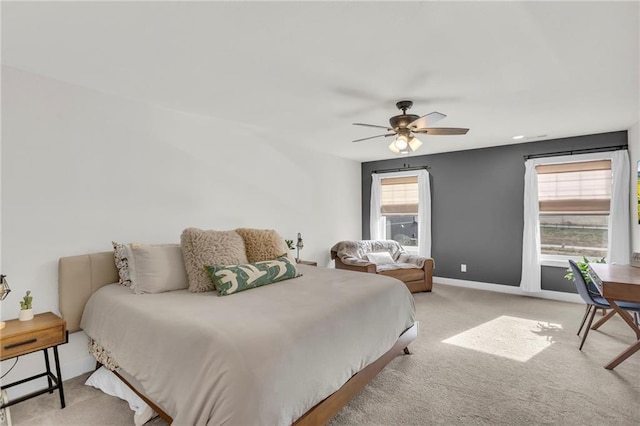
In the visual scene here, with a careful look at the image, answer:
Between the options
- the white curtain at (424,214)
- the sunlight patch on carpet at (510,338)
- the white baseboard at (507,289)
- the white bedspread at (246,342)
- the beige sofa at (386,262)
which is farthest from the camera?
the white curtain at (424,214)

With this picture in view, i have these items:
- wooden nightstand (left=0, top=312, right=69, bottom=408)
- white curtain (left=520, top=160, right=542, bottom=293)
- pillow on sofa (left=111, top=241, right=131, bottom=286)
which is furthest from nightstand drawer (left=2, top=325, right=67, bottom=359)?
white curtain (left=520, top=160, right=542, bottom=293)

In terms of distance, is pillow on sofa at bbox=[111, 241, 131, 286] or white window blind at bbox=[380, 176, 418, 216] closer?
pillow on sofa at bbox=[111, 241, 131, 286]

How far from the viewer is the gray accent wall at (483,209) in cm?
486

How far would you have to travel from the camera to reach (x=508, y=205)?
5.10 m

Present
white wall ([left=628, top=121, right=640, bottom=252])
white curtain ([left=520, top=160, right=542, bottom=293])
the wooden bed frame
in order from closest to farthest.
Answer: the wooden bed frame, white wall ([left=628, top=121, right=640, bottom=252]), white curtain ([left=520, top=160, right=542, bottom=293])

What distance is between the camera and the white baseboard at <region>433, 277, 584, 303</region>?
460cm

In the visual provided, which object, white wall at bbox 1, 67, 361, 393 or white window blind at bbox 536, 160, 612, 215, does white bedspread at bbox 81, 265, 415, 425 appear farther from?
white window blind at bbox 536, 160, 612, 215

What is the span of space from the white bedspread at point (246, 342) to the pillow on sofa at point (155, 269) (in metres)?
0.10

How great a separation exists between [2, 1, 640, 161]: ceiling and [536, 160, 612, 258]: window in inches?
53.0

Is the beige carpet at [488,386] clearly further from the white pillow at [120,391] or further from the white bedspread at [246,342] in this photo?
the white bedspread at [246,342]

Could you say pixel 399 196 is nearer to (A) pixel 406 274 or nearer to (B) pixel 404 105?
(A) pixel 406 274

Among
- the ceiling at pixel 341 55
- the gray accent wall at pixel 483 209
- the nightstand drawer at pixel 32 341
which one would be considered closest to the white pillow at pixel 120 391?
the nightstand drawer at pixel 32 341

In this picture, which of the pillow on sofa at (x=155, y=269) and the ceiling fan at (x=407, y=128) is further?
the ceiling fan at (x=407, y=128)

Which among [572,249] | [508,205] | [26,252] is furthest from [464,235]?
[26,252]
